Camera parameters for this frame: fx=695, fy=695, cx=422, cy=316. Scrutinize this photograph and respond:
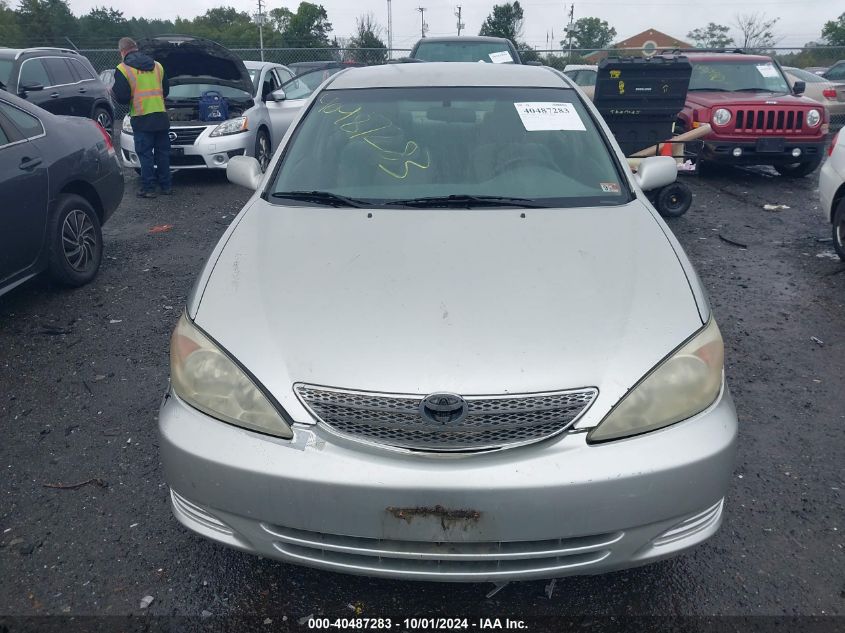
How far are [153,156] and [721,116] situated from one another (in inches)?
287

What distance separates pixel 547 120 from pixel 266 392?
208 cm

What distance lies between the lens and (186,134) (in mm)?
9133

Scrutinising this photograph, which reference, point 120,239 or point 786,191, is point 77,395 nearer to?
point 120,239

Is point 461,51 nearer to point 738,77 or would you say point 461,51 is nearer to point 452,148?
point 738,77

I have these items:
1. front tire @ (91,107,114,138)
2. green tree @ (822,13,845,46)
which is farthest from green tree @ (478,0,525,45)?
front tire @ (91,107,114,138)

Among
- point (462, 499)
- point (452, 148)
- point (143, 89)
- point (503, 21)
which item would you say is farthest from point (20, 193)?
point (503, 21)

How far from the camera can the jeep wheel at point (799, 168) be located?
923 cm

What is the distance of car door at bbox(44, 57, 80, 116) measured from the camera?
1124 centimetres

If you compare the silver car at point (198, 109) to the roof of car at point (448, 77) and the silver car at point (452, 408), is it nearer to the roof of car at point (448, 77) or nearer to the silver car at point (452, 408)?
the roof of car at point (448, 77)

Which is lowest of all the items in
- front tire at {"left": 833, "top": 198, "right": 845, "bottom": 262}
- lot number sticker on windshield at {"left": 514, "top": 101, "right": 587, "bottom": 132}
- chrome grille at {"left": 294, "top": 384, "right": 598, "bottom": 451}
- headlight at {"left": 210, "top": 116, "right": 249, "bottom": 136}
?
front tire at {"left": 833, "top": 198, "right": 845, "bottom": 262}

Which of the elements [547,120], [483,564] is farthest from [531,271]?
[547,120]

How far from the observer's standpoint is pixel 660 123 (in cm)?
746

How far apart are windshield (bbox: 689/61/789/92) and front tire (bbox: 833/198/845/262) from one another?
4.77 meters

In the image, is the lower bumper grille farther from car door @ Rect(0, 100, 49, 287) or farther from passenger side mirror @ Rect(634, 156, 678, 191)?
car door @ Rect(0, 100, 49, 287)
